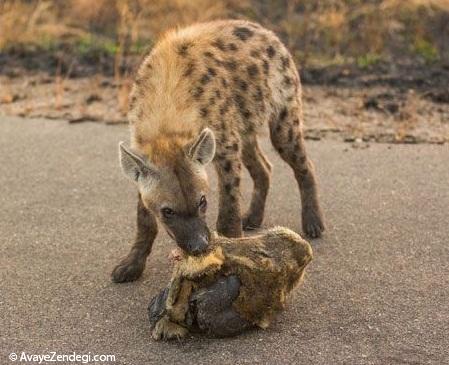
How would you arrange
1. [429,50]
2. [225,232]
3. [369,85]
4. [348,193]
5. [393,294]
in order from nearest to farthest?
[393,294], [225,232], [348,193], [369,85], [429,50]

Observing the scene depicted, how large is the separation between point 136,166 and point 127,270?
1.77ft

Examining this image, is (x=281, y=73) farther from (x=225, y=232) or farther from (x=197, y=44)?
(x=225, y=232)

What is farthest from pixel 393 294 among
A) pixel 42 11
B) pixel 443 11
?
pixel 42 11

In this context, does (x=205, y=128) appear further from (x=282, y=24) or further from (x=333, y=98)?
(x=282, y=24)

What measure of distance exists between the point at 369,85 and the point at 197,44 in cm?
277

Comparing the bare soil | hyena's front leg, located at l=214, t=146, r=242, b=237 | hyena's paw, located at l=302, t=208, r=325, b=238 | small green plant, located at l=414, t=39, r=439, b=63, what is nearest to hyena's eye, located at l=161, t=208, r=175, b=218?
hyena's front leg, located at l=214, t=146, r=242, b=237

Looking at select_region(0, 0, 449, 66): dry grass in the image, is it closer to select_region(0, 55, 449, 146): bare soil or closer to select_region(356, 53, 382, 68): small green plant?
select_region(356, 53, 382, 68): small green plant

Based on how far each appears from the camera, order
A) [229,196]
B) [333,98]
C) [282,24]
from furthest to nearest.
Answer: [282,24] < [333,98] < [229,196]

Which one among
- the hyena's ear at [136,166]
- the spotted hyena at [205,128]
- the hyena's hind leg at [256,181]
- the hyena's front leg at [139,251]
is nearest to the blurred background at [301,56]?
the hyena's hind leg at [256,181]

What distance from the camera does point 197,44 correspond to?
3.70 m

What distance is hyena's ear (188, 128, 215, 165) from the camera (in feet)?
10.1

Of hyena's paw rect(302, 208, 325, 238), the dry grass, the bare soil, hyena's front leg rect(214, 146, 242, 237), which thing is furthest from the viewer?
the dry grass

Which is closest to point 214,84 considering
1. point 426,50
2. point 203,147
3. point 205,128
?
point 205,128

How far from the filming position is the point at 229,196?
356 centimetres
